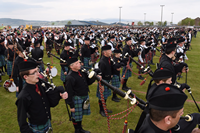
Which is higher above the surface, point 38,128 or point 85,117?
point 38,128

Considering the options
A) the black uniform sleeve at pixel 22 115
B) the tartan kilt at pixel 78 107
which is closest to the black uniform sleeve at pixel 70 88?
the tartan kilt at pixel 78 107

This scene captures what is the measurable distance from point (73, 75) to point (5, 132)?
2.73 metres

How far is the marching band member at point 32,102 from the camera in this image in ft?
7.25

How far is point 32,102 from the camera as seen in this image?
2.36 m

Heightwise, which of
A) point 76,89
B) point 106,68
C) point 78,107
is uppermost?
point 106,68

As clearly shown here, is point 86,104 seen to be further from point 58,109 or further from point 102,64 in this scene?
point 58,109

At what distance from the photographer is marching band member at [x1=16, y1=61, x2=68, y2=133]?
2.21 metres

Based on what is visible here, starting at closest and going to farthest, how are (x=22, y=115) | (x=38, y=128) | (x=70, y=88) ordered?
(x=22, y=115), (x=38, y=128), (x=70, y=88)

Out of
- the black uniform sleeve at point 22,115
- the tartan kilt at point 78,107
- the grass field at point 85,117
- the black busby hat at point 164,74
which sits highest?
the black busby hat at point 164,74

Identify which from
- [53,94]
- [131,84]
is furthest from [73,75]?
[131,84]

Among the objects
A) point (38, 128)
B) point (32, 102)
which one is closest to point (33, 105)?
point (32, 102)

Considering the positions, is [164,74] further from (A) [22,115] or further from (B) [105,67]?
(A) [22,115]

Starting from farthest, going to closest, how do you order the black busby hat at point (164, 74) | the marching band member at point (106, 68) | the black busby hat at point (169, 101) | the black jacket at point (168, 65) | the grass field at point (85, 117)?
the marching band member at point (106, 68) < the grass field at point (85, 117) < the black jacket at point (168, 65) < the black busby hat at point (164, 74) < the black busby hat at point (169, 101)

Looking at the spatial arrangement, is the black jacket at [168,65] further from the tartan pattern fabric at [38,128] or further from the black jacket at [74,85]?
the tartan pattern fabric at [38,128]
